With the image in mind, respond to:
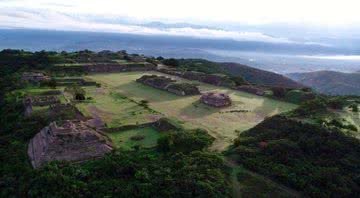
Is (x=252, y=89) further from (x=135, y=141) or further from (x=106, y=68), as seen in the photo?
(x=106, y=68)

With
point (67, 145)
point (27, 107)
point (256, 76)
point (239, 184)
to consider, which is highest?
point (67, 145)

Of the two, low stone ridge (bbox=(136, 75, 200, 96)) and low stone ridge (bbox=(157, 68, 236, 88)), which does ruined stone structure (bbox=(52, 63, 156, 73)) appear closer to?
low stone ridge (bbox=(157, 68, 236, 88))

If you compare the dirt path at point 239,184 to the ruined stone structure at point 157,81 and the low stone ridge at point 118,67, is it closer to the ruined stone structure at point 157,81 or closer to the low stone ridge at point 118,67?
the ruined stone structure at point 157,81

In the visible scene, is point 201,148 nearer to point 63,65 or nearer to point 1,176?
point 1,176

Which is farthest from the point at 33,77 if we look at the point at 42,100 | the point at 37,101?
the point at 37,101

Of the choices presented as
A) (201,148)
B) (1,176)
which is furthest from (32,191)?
(201,148)

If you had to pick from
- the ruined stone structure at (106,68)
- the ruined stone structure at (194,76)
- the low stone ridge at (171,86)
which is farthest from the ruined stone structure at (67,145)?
the ruined stone structure at (106,68)
